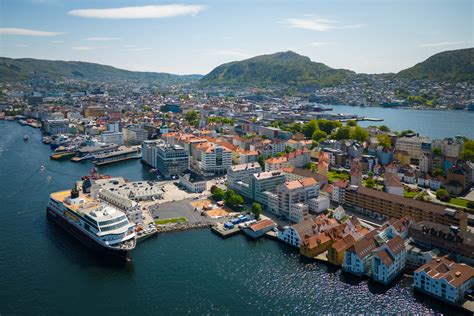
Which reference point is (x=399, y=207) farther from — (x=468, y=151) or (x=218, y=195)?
(x=468, y=151)

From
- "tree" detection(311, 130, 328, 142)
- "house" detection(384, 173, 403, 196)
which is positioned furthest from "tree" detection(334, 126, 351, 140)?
"house" detection(384, 173, 403, 196)

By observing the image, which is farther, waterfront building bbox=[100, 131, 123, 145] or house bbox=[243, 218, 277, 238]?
waterfront building bbox=[100, 131, 123, 145]

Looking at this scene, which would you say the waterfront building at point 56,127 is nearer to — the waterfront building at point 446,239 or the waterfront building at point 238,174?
the waterfront building at point 238,174

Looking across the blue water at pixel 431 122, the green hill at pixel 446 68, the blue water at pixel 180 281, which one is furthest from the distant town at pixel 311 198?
the green hill at pixel 446 68

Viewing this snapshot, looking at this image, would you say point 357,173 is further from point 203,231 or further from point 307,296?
point 307,296

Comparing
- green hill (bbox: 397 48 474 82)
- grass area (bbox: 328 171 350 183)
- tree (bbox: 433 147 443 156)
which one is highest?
green hill (bbox: 397 48 474 82)

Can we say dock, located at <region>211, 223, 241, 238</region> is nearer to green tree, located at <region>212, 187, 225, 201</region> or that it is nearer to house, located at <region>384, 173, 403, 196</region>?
green tree, located at <region>212, 187, 225, 201</region>
